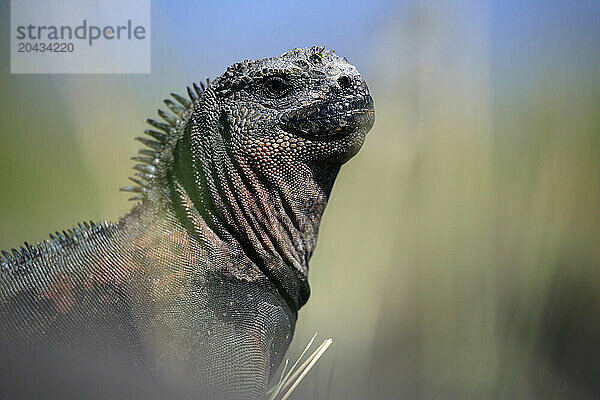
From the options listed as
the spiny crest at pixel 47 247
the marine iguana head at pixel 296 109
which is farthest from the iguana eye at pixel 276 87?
the spiny crest at pixel 47 247

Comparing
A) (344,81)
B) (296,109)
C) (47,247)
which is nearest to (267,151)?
(296,109)

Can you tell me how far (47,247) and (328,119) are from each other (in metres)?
0.91

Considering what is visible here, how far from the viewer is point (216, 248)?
149 centimetres

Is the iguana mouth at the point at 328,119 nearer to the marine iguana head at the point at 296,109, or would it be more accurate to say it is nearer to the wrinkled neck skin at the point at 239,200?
the marine iguana head at the point at 296,109

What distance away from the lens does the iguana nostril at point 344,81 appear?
4.89 ft

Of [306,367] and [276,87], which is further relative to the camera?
[306,367]

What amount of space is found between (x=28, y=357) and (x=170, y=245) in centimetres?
47

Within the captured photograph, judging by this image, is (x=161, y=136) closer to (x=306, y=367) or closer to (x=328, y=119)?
(x=328, y=119)

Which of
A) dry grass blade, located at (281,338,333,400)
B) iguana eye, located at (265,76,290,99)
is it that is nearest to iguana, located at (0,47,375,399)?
iguana eye, located at (265,76,290,99)

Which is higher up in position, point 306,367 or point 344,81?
point 344,81

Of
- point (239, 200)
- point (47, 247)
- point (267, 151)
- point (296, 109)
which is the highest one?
point (296, 109)

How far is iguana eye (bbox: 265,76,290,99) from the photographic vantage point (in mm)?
1518

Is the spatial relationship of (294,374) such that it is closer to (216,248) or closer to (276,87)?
(216,248)

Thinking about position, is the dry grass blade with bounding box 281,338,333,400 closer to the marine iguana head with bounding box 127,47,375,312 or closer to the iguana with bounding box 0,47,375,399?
the iguana with bounding box 0,47,375,399
